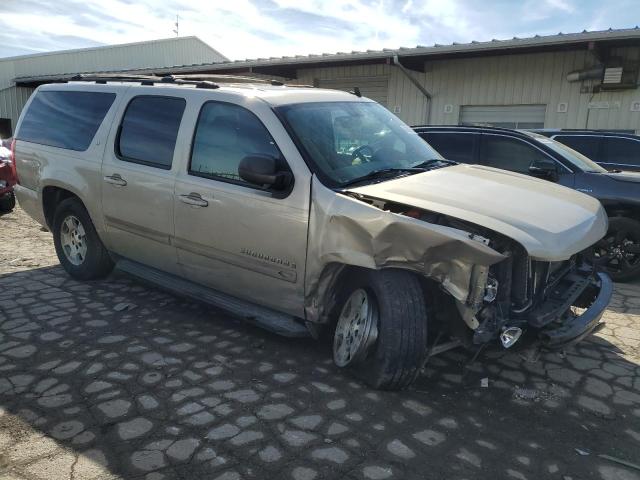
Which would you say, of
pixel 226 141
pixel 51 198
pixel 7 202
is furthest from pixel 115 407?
pixel 7 202

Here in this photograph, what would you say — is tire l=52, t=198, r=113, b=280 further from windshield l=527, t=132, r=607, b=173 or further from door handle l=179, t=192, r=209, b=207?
windshield l=527, t=132, r=607, b=173

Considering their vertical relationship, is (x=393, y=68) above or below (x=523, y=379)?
above

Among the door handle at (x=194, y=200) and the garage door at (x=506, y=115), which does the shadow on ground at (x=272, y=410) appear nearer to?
the door handle at (x=194, y=200)

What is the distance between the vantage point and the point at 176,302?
489 centimetres

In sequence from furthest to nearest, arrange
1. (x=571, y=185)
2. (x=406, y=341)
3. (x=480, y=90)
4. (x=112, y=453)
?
(x=480, y=90) → (x=571, y=185) → (x=406, y=341) → (x=112, y=453)

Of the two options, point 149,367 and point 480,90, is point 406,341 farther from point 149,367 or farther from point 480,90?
point 480,90

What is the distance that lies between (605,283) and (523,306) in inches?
44.0

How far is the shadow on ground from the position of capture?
257 centimetres

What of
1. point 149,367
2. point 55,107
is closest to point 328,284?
point 149,367

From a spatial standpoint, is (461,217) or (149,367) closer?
(461,217)

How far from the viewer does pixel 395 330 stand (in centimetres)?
305

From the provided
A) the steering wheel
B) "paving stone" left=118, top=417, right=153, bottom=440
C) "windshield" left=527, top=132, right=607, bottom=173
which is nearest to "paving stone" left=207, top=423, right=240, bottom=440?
"paving stone" left=118, top=417, right=153, bottom=440

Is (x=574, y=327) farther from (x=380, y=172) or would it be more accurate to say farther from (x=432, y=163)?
(x=432, y=163)

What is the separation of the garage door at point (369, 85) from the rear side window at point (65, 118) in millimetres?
10032
